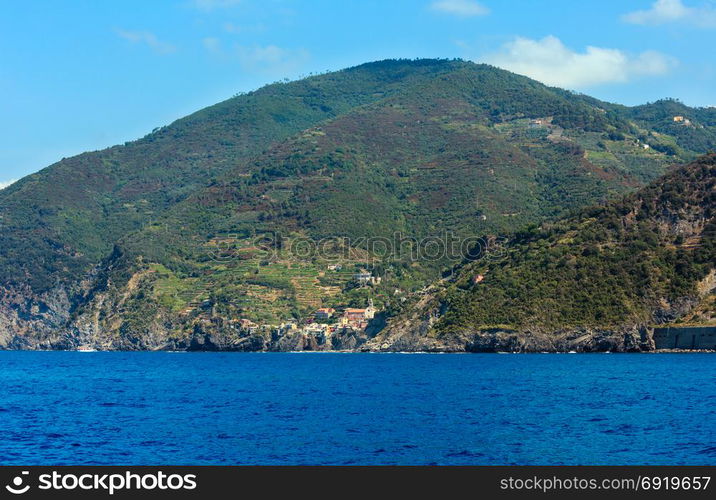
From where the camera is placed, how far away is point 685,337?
13450 centimetres

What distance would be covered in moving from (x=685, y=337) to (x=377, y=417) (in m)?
82.9

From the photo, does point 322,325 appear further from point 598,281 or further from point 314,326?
→ point 598,281

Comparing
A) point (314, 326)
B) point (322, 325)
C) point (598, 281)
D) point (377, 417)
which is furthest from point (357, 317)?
point (377, 417)

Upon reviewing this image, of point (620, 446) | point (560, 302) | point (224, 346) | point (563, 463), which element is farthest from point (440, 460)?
point (224, 346)

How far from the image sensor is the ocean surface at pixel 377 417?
162ft

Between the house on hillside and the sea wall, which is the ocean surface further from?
the house on hillside

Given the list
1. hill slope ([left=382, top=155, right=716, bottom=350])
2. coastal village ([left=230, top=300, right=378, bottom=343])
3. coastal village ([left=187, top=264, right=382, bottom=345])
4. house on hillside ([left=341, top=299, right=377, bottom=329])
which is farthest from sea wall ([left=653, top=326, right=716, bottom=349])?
house on hillside ([left=341, top=299, right=377, bottom=329])

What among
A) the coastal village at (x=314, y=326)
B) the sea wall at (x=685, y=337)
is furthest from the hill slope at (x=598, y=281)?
the coastal village at (x=314, y=326)

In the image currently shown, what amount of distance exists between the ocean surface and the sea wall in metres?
23.0

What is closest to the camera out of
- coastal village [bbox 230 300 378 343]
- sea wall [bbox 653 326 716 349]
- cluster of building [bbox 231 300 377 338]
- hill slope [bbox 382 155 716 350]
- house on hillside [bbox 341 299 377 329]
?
sea wall [bbox 653 326 716 349]

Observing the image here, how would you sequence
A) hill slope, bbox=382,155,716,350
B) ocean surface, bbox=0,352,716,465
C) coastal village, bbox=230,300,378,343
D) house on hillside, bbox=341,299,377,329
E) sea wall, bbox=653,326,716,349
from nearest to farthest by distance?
ocean surface, bbox=0,352,716,465 < sea wall, bbox=653,326,716,349 < hill slope, bbox=382,155,716,350 < coastal village, bbox=230,300,378,343 < house on hillside, bbox=341,299,377,329

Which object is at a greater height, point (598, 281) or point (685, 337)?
point (598, 281)

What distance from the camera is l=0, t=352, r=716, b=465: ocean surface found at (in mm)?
49344
